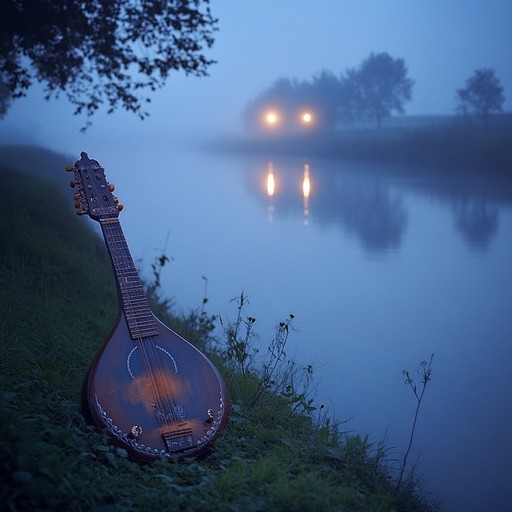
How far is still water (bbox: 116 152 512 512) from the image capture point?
17.5ft

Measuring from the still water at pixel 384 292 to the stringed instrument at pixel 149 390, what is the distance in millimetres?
1667

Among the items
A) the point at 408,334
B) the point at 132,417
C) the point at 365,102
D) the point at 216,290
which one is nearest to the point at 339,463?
the point at 132,417

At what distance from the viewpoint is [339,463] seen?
13.4 feet

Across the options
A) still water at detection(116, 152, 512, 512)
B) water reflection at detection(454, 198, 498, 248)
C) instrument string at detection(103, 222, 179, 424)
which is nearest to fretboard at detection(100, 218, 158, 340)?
instrument string at detection(103, 222, 179, 424)

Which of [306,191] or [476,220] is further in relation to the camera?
[306,191]

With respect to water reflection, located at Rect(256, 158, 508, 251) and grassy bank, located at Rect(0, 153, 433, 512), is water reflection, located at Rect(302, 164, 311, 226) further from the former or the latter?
grassy bank, located at Rect(0, 153, 433, 512)

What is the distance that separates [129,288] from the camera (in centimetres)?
429

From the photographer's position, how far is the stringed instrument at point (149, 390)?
147 inches

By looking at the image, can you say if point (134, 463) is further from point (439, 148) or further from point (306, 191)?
point (439, 148)

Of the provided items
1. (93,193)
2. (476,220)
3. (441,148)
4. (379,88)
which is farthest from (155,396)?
(379,88)

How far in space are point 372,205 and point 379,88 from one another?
44.2 meters

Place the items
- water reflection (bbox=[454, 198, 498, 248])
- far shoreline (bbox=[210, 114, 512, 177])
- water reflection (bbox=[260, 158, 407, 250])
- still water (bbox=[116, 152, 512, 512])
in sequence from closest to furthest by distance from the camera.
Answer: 1. still water (bbox=[116, 152, 512, 512])
2. water reflection (bbox=[454, 198, 498, 248])
3. water reflection (bbox=[260, 158, 407, 250])
4. far shoreline (bbox=[210, 114, 512, 177])

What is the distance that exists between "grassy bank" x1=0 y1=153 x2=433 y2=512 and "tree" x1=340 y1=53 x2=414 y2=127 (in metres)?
57.4

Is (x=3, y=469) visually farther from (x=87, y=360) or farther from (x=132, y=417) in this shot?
(x=87, y=360)
